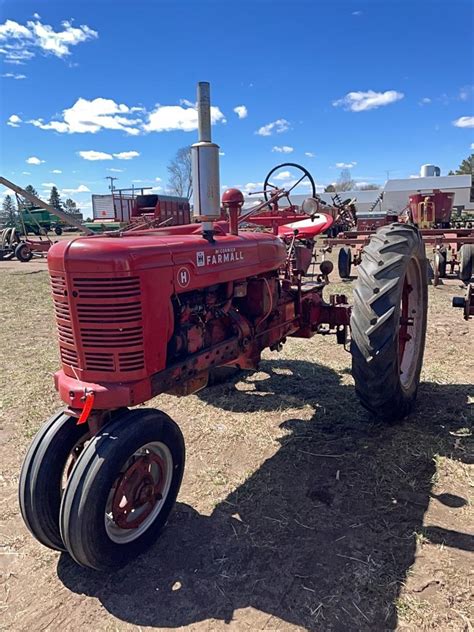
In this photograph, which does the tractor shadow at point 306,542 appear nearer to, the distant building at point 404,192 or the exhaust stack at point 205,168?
the exhaust stack at point 205,168

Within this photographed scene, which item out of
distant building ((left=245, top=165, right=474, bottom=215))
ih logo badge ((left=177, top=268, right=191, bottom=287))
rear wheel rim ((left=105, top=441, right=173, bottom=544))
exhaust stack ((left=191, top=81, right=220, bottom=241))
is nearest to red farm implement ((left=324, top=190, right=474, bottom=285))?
exhaust stack ((left=191, top=81, right=220, bottom=241))

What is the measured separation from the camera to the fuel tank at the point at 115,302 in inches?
85.6

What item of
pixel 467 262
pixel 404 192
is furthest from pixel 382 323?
pixel 404 192

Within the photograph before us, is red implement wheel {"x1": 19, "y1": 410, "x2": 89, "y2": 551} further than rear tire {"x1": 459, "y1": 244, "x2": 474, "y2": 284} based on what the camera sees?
No

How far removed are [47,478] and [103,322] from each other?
775 mm

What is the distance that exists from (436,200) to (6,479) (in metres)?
16.6

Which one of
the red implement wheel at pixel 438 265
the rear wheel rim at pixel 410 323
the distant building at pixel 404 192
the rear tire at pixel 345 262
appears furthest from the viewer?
the distant building at pixel 404 192

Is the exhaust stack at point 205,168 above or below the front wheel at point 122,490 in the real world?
above

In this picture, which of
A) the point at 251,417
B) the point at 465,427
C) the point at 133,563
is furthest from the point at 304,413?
the point at 133,563

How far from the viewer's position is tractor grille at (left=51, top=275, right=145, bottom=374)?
2.19m

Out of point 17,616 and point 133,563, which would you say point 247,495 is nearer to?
point 133,563

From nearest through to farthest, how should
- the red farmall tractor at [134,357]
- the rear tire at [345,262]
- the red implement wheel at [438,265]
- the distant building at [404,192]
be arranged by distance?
the red farmall tractor at [134,357]
the red implement wheel at [438,265]
the rear tire at [345,262]
the distant building at [404,192]

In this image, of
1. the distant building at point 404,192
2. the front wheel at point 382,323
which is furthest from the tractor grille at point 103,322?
the distant building at point 404,192

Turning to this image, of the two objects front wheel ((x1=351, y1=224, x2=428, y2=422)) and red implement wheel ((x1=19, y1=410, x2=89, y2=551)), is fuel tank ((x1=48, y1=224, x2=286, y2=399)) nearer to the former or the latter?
red implement wheel ((x1=19, y1=410, x2=89, y2=551))
